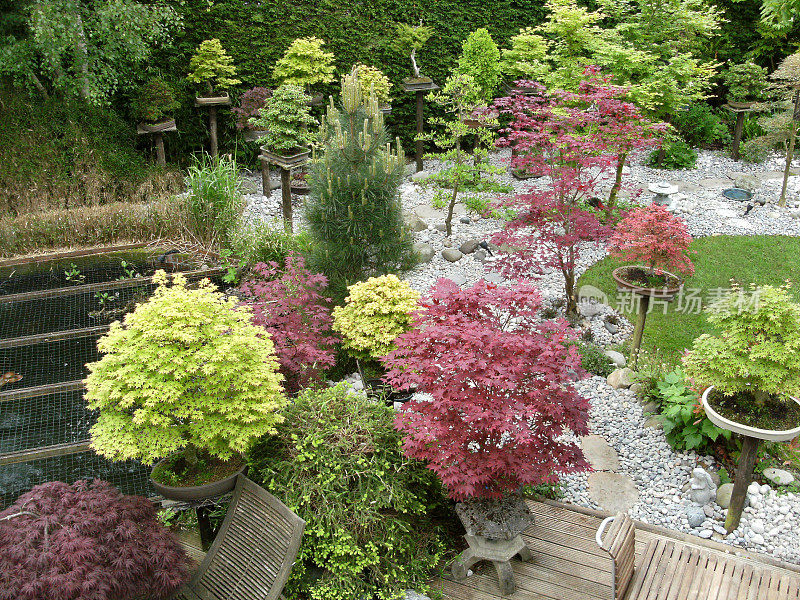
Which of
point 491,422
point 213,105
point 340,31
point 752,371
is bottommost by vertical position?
point 491,422

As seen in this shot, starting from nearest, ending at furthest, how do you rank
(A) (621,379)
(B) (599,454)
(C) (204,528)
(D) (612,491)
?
(C) (204,528), (D) (612,491), (B) (599,454), (A) (621,379)

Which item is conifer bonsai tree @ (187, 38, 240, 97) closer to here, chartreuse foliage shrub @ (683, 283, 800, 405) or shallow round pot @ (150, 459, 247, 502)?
shallow round pot @ (150, 459, 247, 502)

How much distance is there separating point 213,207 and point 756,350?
5.16 m

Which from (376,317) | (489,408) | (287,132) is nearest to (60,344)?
(376,317)

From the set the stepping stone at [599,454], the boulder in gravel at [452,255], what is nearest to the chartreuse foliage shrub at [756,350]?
the stepping stone at [599,454]

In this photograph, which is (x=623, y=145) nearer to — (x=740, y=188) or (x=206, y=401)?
(x=740, y=188)

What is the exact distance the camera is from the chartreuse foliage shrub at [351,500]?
137 inches

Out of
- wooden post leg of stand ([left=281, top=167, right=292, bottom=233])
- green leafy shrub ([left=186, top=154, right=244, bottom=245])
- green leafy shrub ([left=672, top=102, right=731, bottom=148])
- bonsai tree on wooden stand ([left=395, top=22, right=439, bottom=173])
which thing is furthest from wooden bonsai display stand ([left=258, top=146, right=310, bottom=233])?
green leafy shrub ([left=672, top=102, right=731, bottom=148])

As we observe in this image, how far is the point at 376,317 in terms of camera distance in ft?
16.0

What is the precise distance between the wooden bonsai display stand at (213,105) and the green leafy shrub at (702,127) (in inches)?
278

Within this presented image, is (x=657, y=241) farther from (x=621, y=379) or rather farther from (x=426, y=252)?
(x=426, y=252)

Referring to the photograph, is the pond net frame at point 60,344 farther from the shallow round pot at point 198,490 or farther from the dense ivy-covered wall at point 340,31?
the dense ivy-covered wall at point 340,31

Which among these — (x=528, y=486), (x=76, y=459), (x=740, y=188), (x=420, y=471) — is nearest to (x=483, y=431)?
(x=420, y=471)

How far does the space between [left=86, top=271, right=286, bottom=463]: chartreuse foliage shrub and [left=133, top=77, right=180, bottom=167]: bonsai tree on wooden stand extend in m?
5.05
